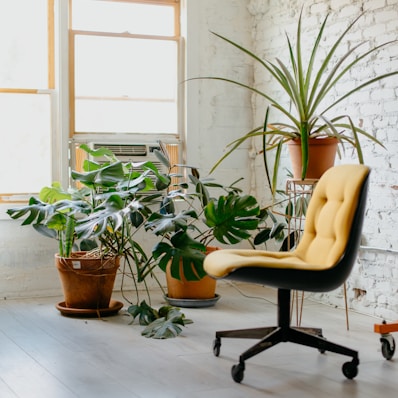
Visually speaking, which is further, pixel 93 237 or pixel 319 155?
pixel 93 237

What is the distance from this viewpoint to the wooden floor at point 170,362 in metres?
3.11

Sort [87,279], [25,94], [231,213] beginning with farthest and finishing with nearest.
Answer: [25,94], [87,279], [231,213]

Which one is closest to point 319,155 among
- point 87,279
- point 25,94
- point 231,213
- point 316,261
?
point 231,213

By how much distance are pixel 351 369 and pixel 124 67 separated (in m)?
3.23

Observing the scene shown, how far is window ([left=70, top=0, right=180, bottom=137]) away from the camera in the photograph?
5.60 metres

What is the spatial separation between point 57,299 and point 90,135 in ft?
4.04

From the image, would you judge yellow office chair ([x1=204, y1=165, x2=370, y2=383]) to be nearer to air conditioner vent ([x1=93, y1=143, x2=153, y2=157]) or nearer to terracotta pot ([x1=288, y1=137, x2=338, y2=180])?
terracotta pot ([x1=288, y1=137, x2=338, y2=180])

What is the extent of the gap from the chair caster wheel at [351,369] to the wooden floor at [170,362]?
34 mm

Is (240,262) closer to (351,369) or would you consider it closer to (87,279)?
(351,369)

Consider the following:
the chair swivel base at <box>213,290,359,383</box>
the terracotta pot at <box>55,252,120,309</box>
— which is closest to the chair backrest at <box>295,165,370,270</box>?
the chair swivel base at <box>213,290,359,383</box>

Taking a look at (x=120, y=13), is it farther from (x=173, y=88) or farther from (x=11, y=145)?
(x=11, y=145)

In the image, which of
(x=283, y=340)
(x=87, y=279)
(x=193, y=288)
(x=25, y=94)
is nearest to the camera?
(x=283, y=340)

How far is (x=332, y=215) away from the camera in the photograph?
3.57m

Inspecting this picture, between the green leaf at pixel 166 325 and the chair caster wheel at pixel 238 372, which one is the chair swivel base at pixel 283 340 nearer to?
the chair caster wheel at pixel 238 372
